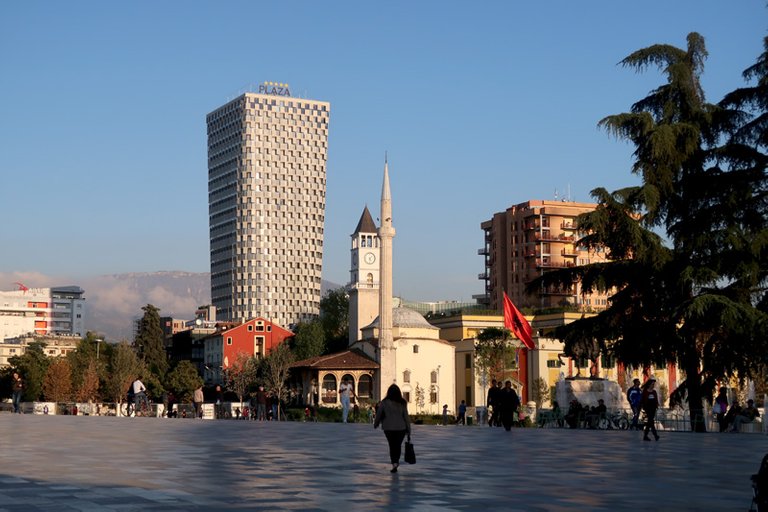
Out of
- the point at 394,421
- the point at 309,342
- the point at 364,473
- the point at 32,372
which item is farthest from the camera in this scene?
the point at 309,342

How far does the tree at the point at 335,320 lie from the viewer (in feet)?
418

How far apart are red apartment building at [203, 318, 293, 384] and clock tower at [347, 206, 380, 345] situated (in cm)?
1067

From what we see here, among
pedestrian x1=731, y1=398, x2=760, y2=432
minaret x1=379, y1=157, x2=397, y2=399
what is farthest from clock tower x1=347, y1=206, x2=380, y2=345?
pedestrian x1=731, y1=398, x2=760, y2=432

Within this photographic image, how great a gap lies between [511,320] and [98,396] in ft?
220

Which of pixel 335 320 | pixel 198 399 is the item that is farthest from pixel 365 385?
pixel 198 399

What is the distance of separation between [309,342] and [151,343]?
16.7 metres

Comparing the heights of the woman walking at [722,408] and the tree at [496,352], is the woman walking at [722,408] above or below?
below

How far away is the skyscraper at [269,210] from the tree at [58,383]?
61.3m

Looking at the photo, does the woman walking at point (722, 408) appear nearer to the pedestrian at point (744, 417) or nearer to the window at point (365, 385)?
the pedestrian at point (744, 417)

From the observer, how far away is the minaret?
96125 mm

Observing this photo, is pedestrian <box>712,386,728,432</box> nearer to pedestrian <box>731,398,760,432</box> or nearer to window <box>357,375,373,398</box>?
pedestrian <box>731,398,760,432</box>

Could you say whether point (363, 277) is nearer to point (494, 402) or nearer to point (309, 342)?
point (309, 342)

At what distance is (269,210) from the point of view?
170 metres

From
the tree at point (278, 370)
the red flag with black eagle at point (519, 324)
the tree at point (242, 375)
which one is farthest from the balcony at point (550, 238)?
the red flag with black eagle at point (519, 324)
